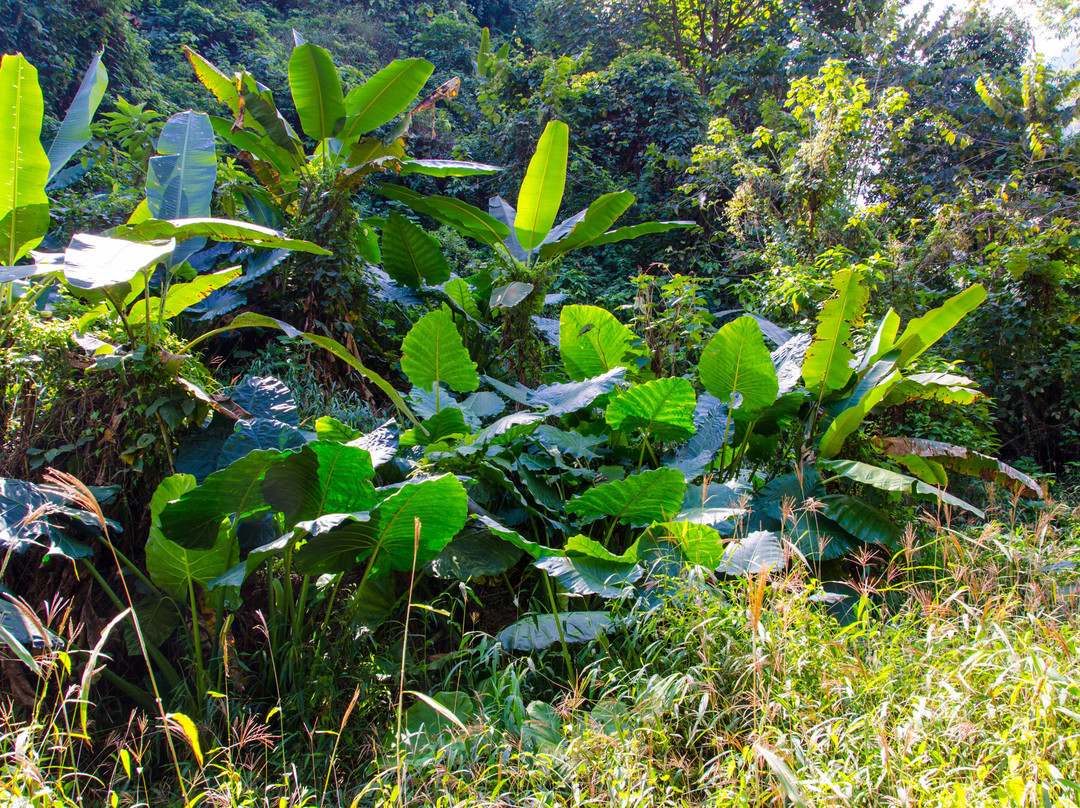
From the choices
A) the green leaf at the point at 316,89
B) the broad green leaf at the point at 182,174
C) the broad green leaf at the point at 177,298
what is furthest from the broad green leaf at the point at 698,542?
the green leaf at the point at 316,89

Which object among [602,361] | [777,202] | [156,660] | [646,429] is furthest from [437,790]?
[777,202]

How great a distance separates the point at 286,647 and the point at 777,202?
6.67 m

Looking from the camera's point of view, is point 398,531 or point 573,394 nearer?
point 398,531

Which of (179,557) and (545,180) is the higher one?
(545,180)

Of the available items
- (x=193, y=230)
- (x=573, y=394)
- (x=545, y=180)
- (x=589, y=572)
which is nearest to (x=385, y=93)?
(x=545, y=180)

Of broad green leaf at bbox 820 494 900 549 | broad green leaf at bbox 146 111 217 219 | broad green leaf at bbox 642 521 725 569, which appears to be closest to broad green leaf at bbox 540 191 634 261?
broad green leaf at bbox 146 111 217 219

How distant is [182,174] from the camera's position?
295 centimetres

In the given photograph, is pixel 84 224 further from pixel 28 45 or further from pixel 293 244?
pixel 28 45

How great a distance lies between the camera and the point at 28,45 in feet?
25.8

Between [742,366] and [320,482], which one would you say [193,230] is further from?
[742,366]

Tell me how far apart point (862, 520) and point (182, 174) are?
3445 mm

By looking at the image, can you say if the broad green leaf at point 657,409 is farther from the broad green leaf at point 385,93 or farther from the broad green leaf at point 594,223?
the broad green leaf at point 385,93

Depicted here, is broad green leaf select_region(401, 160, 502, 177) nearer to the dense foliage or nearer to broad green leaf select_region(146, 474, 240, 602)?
the dense foliage

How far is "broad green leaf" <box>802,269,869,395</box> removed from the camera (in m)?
3.20
